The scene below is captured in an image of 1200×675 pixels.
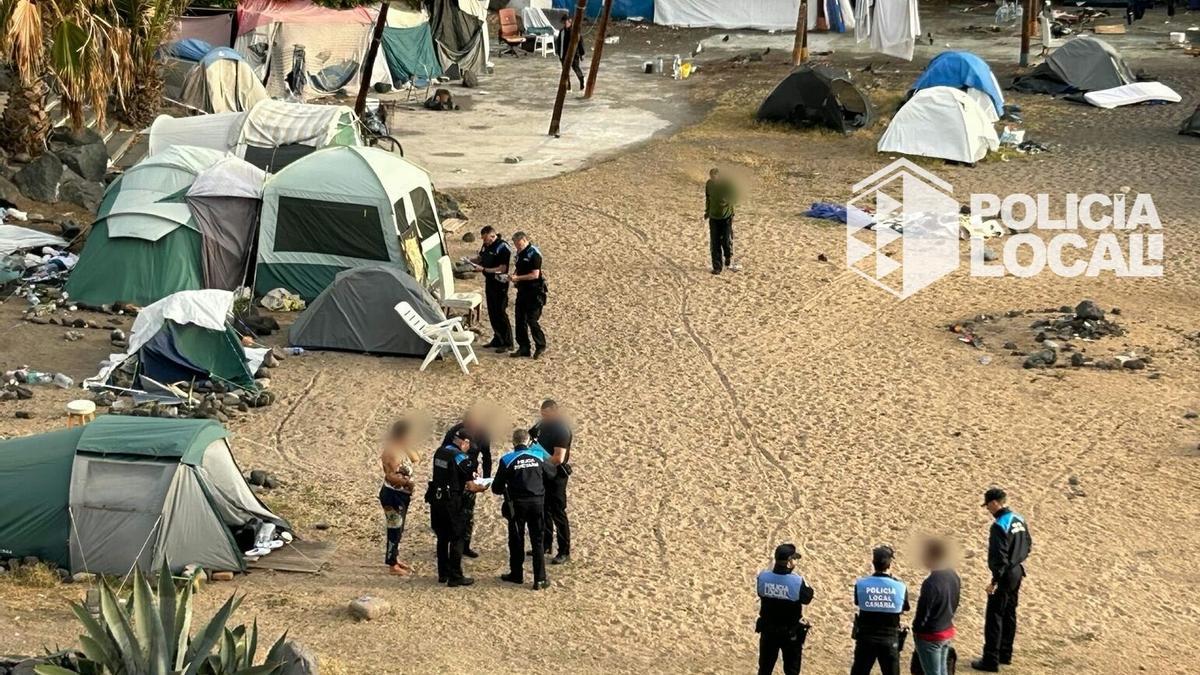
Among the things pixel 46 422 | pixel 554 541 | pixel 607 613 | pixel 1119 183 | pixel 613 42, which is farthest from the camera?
pixel 613 42

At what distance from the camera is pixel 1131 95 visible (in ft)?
103

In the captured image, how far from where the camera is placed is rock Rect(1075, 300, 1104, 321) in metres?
19.2

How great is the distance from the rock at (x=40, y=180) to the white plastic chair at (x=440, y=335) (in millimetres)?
7558

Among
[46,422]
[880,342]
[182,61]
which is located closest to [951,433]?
[880,342]

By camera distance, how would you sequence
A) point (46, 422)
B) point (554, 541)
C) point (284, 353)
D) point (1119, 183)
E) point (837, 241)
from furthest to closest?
point (1119, 183), point (837, 241), point (284, 353), point (46, 422), point (554, 541)

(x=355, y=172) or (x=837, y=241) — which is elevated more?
(x=355, y=172)

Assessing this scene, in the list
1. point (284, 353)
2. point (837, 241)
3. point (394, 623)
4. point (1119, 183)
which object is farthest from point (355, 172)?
point (1119, 183)

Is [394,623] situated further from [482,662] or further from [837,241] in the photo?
[837,241]

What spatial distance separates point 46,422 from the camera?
15.7m

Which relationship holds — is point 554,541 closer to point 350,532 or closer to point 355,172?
point 350,532

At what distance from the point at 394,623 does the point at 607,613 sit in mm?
1555

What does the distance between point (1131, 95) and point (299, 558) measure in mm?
23224

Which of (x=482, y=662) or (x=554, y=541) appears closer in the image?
(x=482, y=662)

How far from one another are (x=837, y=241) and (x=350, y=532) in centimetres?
1133
